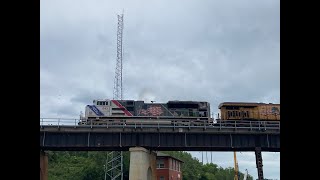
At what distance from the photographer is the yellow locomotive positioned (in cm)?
5769

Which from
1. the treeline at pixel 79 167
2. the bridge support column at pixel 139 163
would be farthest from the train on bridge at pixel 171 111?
the treeline at pixel 79 167

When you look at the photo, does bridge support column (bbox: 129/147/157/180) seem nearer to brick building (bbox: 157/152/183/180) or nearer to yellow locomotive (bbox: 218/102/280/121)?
yellow locomotive (bbox: 218/102/280/121)

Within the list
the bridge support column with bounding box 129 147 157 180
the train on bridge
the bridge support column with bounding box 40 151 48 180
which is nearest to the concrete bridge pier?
the train on bridge

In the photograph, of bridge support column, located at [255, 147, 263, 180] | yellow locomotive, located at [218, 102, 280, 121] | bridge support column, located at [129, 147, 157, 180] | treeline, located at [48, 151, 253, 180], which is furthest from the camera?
treeline, located at [48, 151, 253, 180]

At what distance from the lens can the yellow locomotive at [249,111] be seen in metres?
57.7

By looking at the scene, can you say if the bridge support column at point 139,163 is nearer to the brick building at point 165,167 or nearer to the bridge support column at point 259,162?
the bridge support column at point 259,162

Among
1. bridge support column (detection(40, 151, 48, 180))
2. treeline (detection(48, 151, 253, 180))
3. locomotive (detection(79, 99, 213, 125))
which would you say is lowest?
treeline (detection(48, 151, 253, 180))

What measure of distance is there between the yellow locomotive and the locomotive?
2.86 m

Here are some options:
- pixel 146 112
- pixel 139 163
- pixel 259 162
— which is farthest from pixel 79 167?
pixel 259 162

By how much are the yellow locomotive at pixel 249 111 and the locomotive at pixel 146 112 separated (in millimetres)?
2858

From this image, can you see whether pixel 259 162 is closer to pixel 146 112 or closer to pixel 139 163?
pixel 139 163

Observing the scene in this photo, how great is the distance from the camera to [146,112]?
191 ft
